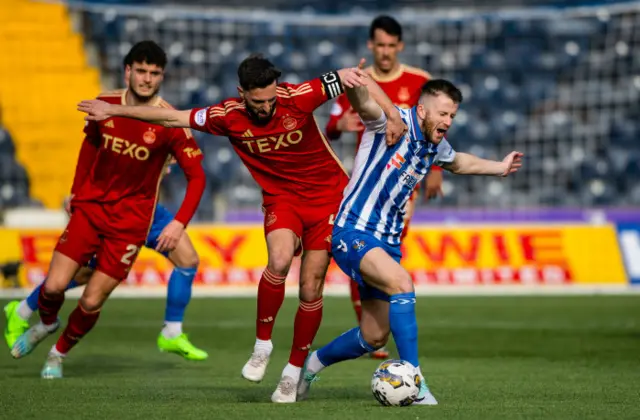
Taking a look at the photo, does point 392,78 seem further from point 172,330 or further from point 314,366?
point 314,366

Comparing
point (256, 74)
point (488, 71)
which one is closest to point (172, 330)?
point (256, 74)

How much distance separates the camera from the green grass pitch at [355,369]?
6090mm

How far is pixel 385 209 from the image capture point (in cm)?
667

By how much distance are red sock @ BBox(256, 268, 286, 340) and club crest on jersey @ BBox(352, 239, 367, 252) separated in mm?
595

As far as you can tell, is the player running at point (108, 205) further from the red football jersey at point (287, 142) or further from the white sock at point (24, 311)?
the red football jersey at point (287, 142)

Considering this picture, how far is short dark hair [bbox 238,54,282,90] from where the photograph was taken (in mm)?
6633

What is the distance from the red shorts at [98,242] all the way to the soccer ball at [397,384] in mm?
2724

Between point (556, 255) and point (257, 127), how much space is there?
34.4ft

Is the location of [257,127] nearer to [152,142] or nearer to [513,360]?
[152,142]

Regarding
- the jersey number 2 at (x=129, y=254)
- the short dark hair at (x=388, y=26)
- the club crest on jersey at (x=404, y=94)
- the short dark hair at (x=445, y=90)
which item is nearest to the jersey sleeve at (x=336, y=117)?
the club crest on jersey at (x=404, y=94)

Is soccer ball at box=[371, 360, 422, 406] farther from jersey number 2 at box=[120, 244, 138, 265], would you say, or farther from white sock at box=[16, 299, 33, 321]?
white sock at box=[16, 299, 33, 321]

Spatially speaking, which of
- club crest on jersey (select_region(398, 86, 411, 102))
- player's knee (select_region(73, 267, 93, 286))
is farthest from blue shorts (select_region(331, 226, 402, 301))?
club crest on jersey (select_region(398, 86, 411, 102))

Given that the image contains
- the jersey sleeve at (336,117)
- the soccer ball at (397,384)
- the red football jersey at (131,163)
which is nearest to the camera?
the soccer ball at (397,384)

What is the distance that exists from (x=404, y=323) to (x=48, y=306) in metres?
3.01
